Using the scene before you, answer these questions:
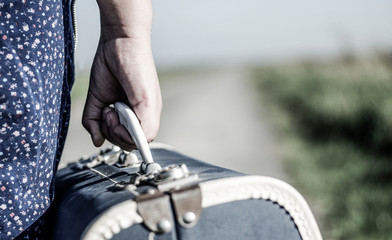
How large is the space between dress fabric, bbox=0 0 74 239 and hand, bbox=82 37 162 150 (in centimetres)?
16

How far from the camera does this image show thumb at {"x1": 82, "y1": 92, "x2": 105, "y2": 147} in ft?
4.02

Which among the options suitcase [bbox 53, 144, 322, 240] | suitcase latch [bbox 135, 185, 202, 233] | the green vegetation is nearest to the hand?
suitcase [bbox 53, 144, 322, 240]

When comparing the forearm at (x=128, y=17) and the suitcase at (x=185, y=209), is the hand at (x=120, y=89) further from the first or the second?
the suitcase at (x=185, y=209)

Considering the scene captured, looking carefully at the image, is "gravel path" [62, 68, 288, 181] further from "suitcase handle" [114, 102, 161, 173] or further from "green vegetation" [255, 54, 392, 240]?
"suitcase handle" [114, 102, 161, 173]

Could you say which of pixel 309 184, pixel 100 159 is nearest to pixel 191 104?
pixel 309 184

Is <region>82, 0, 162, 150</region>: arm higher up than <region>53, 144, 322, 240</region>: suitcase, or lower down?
higher up

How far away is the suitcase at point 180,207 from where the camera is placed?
0.84 metres

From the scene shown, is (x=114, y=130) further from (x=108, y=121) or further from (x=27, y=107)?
(x=27, y=107)

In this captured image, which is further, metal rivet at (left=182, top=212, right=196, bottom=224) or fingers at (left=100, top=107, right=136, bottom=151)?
fingers at (left=100, top=107, right=136, bottom=151)

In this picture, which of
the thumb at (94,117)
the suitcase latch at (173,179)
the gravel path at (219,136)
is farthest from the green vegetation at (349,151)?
the suitcase latch at (173,179)

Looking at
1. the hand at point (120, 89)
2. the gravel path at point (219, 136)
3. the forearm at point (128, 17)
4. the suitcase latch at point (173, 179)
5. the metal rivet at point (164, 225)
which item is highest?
the forearm at point (128, 17)

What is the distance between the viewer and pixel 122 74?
43.7 inches

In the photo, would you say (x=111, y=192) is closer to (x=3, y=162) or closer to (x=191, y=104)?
(x=3, y=162)

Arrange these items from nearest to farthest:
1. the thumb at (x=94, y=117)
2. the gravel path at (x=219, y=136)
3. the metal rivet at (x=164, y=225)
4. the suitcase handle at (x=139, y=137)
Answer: the metal rivet at (x=164, y=225) < the suitcase handle at (x=139, y=137) < the thumb at (x=94, y=117) < the gravel path at (x=219, y=136)
